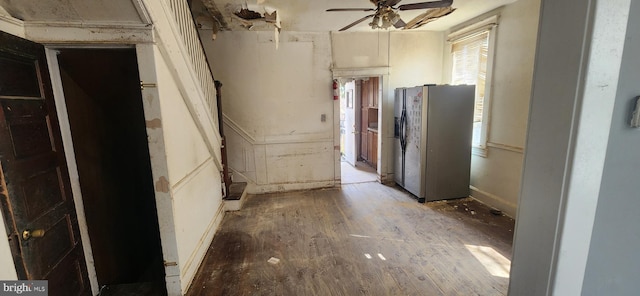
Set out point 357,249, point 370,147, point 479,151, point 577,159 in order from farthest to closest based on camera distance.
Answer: point 370,147
point 479,151
point 357,249
point 577,159

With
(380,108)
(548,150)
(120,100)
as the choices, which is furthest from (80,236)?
(380,108)

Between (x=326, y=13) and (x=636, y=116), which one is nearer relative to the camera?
(x=636, y=116)

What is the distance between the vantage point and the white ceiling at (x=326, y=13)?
296 cm

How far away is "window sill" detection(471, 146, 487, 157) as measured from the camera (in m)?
3.65

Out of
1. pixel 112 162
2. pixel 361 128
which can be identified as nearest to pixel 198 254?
pixel 112 162

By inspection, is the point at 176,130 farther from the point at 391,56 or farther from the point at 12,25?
the point at 391,56

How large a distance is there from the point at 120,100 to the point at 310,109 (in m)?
2.62

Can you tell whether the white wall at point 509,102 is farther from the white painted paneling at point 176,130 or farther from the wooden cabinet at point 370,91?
the white painted paneling at point 176,130

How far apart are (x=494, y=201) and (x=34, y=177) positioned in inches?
177

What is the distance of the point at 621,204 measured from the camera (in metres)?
0.97

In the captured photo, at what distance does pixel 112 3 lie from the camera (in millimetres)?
1482

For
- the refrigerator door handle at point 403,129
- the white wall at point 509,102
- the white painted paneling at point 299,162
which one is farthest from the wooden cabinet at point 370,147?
the white wall at point 509,102

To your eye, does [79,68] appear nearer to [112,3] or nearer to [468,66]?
[112,3]

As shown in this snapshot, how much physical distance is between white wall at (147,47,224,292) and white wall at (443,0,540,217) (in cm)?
353
